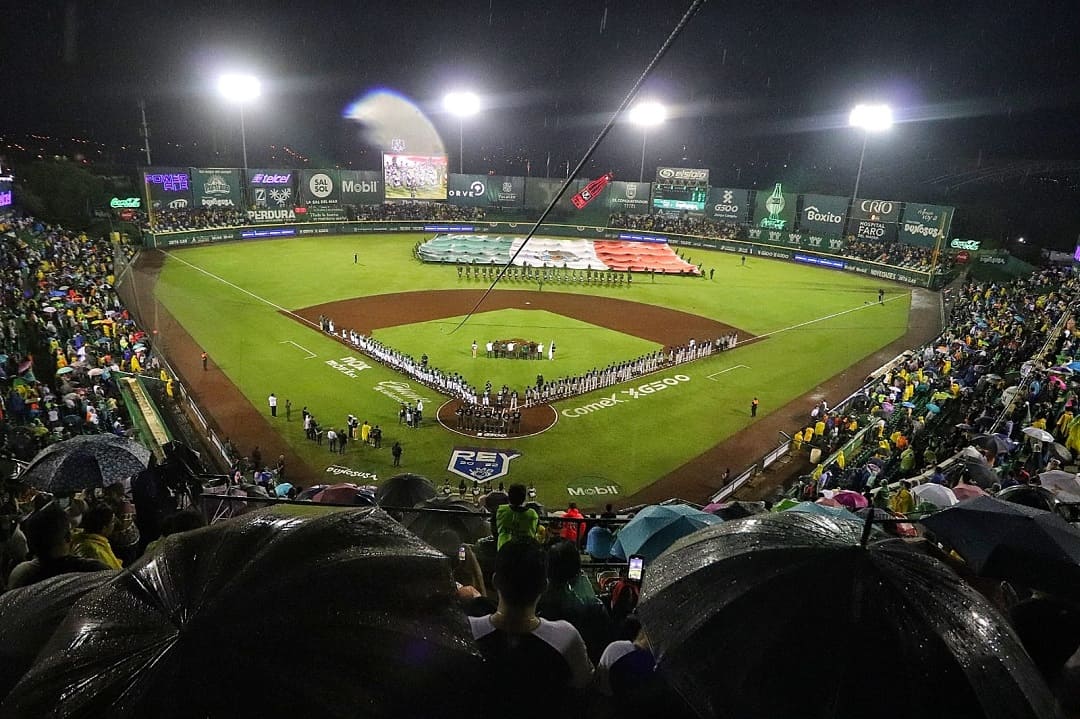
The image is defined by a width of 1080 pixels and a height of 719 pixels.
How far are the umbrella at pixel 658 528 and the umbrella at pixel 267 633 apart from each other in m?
5.61

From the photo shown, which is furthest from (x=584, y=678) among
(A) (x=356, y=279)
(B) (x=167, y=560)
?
(A) (x=356, y=279)

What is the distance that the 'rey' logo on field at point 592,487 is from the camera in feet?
59.7

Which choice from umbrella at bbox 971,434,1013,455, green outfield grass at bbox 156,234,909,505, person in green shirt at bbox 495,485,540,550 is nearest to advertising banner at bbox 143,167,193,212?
green outfield grass at bbox 156,234,909,505

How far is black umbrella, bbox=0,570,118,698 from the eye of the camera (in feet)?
8.62

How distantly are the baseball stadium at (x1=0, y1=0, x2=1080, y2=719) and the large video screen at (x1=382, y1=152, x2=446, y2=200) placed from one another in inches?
15.9

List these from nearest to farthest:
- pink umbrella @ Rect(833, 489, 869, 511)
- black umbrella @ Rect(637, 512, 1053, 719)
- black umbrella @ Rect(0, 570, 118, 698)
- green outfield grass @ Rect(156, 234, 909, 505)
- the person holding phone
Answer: black umbrella @ Rect(637, 512, 1053, 719)
black umbrella @ Rect(0, 570, 118, 698)
the person holding phone
pink umbrella @ Rect(833, 489, 869, 511)
green outfield grass @ Rect(156, 234, 909, 505)

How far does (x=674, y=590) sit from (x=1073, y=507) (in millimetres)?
8986

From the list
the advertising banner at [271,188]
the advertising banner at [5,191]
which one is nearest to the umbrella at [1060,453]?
the advertising banner at [5,191]

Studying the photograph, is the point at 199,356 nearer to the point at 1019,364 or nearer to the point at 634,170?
the point at 1019,364

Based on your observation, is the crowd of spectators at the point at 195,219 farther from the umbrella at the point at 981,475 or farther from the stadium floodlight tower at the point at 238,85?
the umbrella at the point at 981,475

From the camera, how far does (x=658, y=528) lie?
26.7 ft

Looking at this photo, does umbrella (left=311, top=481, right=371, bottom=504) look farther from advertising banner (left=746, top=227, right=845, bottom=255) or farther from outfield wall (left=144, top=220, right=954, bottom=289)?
advertising banner (left=746, top=227, right=845, bottom=255)

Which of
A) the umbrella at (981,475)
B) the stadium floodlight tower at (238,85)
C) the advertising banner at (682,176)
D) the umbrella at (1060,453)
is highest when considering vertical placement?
the stadium floodlight tower at (238,85)

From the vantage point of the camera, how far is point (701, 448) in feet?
70.0
